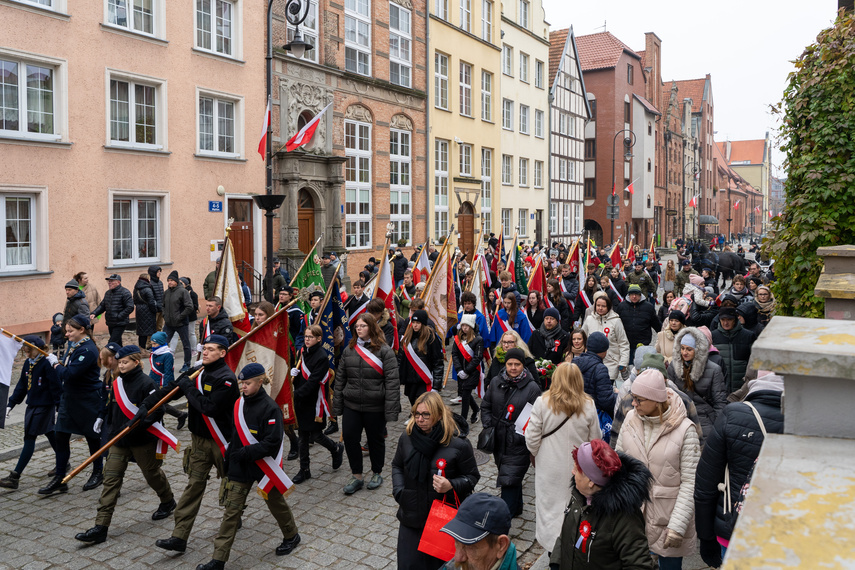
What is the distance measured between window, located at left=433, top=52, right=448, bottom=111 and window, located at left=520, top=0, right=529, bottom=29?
32.6ft

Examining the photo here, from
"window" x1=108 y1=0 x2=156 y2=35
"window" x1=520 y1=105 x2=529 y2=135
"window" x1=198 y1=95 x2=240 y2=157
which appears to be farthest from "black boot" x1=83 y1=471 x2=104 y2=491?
"window" x1=520 y1=105 x2=529 y2=135

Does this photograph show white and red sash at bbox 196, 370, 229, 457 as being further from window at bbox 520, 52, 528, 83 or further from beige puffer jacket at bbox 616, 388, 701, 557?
window at bbox 520, 52, 528, 83

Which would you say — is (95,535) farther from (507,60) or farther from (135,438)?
(507,60)

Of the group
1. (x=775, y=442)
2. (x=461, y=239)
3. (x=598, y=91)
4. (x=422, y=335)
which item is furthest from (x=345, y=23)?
(x=598, y=91)

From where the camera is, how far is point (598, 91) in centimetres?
5728

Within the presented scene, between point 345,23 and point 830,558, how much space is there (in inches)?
1028

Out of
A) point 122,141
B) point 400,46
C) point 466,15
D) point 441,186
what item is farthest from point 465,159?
point 122,141

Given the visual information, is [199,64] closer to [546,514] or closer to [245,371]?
[245,371]

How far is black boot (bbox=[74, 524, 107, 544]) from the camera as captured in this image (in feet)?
21.4

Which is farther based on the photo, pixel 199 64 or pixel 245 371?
pixel 199 64

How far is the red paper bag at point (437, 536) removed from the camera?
5.00 m

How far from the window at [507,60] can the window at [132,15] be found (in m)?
23.1

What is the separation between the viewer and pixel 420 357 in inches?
365

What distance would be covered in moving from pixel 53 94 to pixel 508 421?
1413 cm
